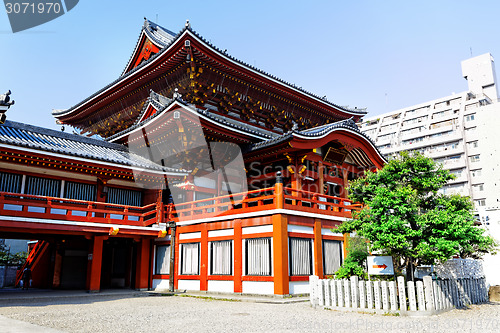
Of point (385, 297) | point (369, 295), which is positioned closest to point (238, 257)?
point (369, 295)

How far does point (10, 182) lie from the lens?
16.9 m

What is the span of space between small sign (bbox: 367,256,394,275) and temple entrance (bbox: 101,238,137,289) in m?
12.6

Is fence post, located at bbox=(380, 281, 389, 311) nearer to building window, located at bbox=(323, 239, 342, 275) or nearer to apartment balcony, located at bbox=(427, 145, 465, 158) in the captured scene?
building window, located at bbox=(323, 239, 342, 275)

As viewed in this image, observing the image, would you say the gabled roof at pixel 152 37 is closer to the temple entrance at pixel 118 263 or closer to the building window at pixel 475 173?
the temple entrance at pixel 118 263

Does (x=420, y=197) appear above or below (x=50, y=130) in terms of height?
below

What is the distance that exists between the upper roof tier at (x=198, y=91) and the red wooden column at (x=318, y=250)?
939cm

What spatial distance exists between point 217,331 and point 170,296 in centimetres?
913

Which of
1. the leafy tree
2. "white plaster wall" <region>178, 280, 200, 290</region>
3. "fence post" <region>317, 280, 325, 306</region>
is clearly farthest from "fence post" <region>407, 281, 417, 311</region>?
"white plaster wall" <region>178, 280, 200, 290</region>

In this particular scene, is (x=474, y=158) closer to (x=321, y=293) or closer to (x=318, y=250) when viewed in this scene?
(x=318, y=250)

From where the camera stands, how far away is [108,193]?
19.6 meters

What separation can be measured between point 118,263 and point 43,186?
625 cm

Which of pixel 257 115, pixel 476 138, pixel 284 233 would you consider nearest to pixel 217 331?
pixel 284 233

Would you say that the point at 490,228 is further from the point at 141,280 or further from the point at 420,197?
the point at 141,280

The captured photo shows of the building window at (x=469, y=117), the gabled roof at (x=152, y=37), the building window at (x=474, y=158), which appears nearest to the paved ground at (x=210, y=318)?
the gabled roof at (x=152, y=37)
